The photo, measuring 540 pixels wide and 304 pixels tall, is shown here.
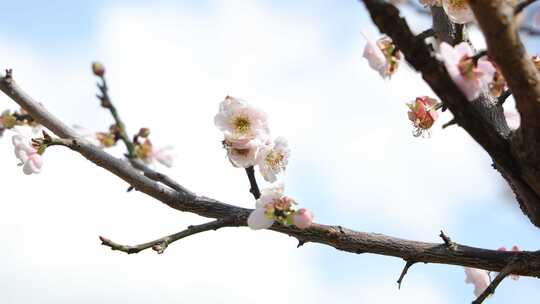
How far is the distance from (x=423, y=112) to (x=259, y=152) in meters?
0.68

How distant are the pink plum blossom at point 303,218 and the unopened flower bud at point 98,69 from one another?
84 cm

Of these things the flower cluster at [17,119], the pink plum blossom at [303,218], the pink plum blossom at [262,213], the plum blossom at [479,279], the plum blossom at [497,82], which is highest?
the flower cluster at [17,119]

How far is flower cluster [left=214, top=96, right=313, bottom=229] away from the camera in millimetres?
2418

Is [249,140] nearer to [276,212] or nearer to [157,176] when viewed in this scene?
[276,212]

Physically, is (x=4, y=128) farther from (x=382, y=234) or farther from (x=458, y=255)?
(x=458, y=255)

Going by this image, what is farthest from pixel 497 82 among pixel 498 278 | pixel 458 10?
pixel 498 278

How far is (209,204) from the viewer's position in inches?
103

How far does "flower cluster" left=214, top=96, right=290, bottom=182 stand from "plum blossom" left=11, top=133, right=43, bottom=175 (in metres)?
0.73

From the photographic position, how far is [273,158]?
274 centimetres

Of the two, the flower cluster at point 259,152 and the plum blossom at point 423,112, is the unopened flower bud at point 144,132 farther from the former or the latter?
the plum blossom at point 423,112

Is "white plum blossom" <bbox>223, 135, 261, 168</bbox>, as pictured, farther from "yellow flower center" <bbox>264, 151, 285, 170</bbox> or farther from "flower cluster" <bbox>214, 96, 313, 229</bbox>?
"yellow flower center" <bbox>264, 151, 285, 170</bbox>

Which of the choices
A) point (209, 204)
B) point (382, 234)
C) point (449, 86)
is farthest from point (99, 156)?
point (449, 86)

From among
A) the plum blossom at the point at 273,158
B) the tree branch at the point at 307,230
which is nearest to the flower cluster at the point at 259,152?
the plum blossom at the point at 273,158

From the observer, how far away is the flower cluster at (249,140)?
2.61 meters
